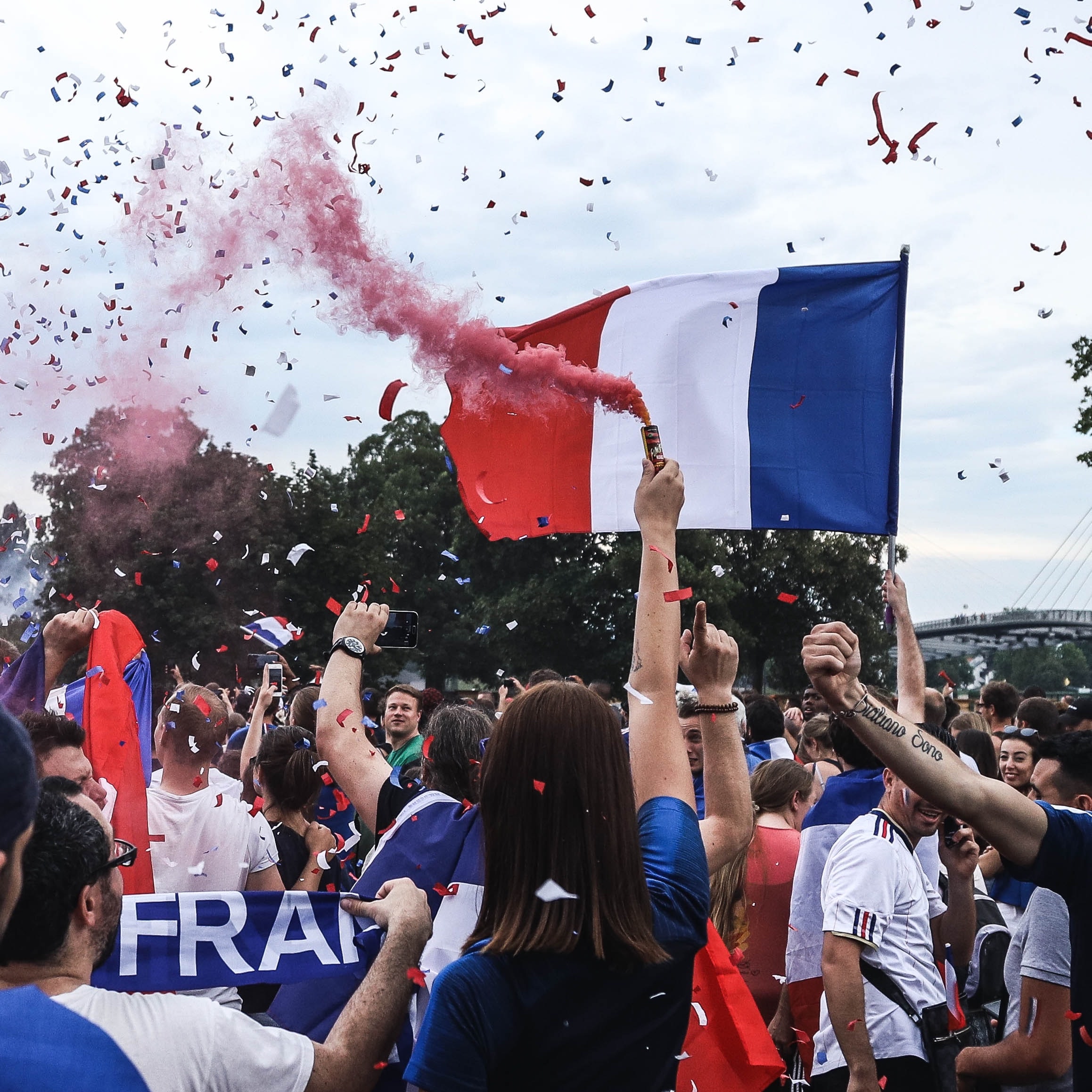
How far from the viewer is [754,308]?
27.9 ft

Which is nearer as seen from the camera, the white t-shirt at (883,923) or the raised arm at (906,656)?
the white t-shirt at (883,923)

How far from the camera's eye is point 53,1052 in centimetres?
213

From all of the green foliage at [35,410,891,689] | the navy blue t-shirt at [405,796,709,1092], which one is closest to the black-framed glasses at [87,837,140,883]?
the navy blue t-shirt at [405,796,709,1092]

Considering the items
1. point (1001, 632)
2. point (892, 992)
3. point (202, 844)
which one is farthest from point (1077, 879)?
point (1001, 632)

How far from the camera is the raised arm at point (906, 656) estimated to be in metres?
5.51

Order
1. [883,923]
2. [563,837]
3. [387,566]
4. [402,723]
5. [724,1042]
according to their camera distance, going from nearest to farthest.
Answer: [563,837]
[724,1042]
[883,923]
[402,723]
[387,566]

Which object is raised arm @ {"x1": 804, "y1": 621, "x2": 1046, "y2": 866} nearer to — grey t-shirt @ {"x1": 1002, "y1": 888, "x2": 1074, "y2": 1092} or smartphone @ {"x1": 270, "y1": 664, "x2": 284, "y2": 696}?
grey t-shirt @ {"x1": 1002, "y1": 888, "x2": 1074, "y2": 1092}

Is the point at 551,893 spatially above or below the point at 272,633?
below

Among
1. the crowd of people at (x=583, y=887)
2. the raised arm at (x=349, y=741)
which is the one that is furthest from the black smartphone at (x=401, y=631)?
the raised arm at (x=349, y=741)

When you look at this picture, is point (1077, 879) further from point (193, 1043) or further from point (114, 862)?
point (114, 862)

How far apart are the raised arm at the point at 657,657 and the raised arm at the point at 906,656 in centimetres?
274

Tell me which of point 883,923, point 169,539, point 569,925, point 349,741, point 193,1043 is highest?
point 169,539

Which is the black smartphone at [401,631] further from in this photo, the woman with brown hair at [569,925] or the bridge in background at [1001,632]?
the bridge in background at [1001,632]

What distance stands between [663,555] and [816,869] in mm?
2999
